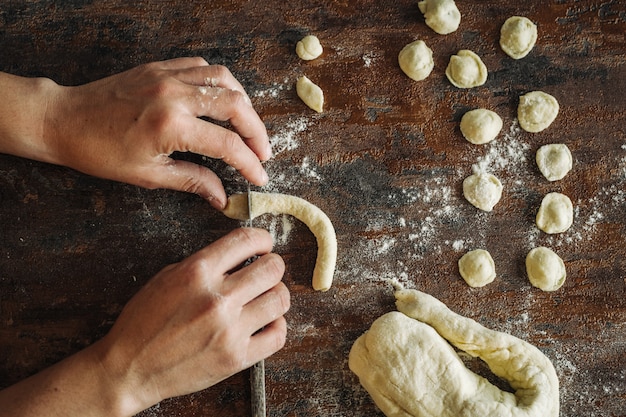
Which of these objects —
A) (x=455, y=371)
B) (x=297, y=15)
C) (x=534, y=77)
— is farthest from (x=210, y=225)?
(x=534, y=77)

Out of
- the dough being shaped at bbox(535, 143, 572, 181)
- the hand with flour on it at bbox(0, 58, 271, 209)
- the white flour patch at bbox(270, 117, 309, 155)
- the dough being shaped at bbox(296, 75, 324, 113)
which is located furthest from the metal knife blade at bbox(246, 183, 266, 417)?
the dough being shaped at bbox(535, 143, 572, 181)

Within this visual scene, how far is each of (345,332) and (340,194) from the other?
391 millimetres

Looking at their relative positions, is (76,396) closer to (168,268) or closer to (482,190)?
(168,268)

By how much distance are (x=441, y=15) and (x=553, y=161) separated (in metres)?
0.52

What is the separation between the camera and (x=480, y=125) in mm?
1726

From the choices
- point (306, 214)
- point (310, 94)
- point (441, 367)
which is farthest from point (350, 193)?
point (441, 367)

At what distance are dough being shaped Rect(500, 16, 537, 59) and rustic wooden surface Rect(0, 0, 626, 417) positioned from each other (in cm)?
3

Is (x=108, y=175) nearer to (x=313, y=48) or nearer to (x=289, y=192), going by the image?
(x=289, y=192)

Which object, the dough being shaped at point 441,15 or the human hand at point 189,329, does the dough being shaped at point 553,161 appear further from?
the human hand at point 189,329

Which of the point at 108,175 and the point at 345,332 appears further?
the point at 345,332

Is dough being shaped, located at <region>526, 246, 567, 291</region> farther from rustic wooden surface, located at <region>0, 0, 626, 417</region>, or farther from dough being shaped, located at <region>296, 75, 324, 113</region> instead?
dough being shaped, located at <region>296, 75, 324, 113</region>

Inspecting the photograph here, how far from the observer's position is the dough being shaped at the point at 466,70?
1.74m

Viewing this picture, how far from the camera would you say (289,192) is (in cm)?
175

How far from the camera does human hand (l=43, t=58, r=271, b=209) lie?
149 centimetres
